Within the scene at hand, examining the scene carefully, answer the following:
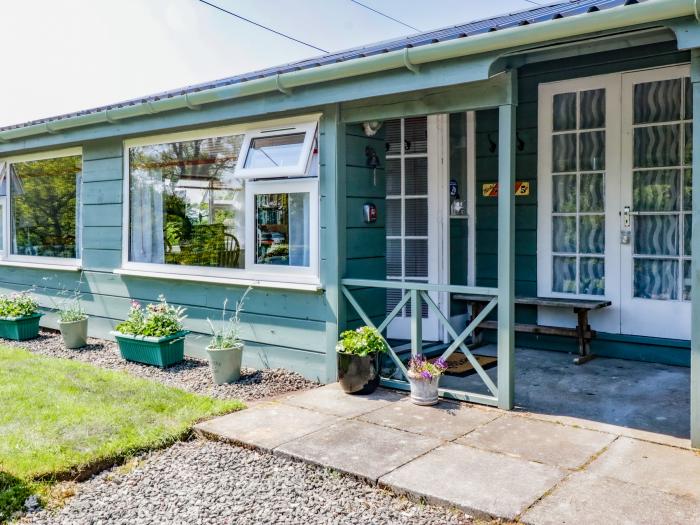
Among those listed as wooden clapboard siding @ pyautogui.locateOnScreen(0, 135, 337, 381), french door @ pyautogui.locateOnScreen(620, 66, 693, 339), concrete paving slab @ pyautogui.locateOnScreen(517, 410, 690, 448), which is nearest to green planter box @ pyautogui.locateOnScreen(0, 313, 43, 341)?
wooden clapboard siding @ pyautogui.locateOnScreen(0, 135, 337, 381)

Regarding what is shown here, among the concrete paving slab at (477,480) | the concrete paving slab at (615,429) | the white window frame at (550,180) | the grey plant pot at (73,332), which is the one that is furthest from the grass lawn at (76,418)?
the white window frame at (550,180)

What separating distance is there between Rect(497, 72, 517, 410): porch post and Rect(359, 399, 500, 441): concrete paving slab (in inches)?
9.6

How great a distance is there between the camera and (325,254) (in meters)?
4.51

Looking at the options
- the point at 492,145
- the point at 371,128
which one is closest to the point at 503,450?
the point at 371,128

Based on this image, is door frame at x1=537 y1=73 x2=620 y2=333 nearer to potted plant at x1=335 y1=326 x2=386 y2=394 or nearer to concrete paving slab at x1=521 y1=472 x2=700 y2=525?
potted plant at x1=335 y1=326 x2=386 y2=394

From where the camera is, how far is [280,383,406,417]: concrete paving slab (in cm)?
385

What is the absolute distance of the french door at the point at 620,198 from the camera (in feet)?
15.5

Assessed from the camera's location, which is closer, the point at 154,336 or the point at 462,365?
the point at 462,365

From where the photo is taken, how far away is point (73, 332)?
5.97 meters

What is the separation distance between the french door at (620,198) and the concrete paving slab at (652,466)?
1999 millimetres

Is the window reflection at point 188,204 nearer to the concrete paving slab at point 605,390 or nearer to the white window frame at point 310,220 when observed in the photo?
the white window frame at point 310,220

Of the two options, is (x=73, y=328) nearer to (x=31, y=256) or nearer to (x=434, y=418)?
(x=31, y=256)

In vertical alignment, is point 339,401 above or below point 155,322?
below

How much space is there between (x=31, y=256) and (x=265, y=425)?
5.13 m
